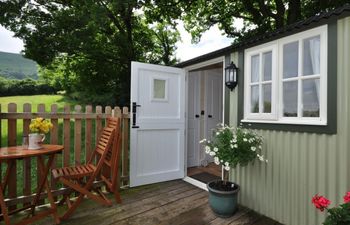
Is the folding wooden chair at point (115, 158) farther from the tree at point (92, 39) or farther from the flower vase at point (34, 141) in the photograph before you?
the tree at point (92, 39)

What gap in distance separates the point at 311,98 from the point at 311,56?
447 mm

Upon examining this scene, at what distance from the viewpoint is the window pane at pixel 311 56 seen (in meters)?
2.09

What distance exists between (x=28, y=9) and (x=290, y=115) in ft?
19.5

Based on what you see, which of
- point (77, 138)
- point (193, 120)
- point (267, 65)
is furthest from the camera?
point (193, 120)

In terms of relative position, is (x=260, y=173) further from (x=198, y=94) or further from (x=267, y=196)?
(x=198, y=94)

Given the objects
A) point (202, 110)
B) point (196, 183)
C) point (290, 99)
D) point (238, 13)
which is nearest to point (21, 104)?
point (202, 110)

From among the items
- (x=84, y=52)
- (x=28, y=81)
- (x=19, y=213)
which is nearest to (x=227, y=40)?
(x=84, y=52)

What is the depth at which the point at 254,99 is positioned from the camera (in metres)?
2.71

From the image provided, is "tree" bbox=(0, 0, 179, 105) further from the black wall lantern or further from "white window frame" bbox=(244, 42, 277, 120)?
"white window frame" bbox=(244, 42, 277, 120)

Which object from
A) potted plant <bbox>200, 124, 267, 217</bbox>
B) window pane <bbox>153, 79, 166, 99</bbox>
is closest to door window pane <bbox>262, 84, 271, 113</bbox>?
potted plant <bbox>200, 124, 267, 217</bbox>

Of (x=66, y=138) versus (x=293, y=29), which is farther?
(x=66, y=138)

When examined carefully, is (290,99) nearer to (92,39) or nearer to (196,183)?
(196,183)

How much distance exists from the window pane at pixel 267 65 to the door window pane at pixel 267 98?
11 cm

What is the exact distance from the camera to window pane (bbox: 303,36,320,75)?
6.86 feet
